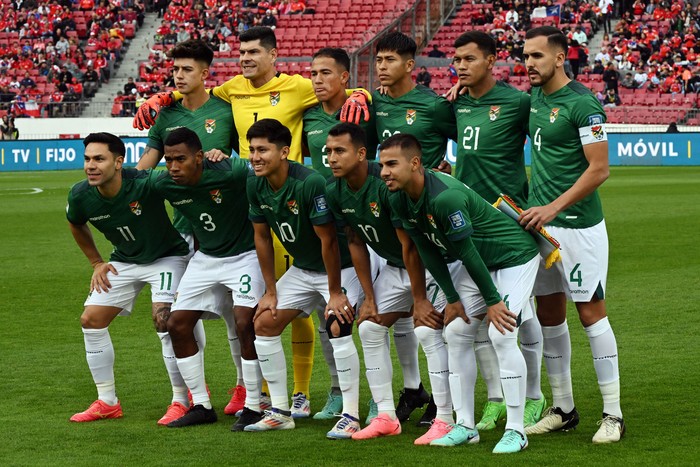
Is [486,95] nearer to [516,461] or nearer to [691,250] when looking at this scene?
[516,461]

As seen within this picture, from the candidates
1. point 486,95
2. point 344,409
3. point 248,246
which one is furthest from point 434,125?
point 344,409

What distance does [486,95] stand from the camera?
23.3ft

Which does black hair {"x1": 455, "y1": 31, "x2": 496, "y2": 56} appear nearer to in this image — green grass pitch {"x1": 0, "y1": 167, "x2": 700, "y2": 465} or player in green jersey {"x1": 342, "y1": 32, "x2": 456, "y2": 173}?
player in green jersey {"x1": 342, "y1": 32, "x2": 456, "y2": 173}

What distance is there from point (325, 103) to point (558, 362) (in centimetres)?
232

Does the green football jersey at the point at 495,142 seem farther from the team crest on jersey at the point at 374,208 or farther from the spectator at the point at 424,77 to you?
the spectator at the point at 424,77

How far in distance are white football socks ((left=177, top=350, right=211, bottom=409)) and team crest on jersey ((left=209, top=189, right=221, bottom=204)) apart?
39.4 inches

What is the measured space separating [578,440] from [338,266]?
1.73 metres

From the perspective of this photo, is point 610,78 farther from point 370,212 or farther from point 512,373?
point 512,373

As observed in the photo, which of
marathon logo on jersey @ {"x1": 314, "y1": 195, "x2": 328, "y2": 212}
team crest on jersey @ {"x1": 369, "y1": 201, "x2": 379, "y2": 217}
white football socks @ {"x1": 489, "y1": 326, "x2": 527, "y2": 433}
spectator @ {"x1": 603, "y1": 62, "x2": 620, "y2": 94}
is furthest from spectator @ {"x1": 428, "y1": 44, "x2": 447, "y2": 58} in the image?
white football socks @ {"x1": 489, "y1": 326, "x2": 527, "y2": 433}

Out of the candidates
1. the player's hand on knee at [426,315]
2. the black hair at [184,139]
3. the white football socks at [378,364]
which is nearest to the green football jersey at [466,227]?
the player's hand on knee at [426,315]

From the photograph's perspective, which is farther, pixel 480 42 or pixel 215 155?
pixel 215 155

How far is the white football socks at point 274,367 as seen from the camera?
22.7 feet

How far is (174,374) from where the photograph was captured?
744 cm

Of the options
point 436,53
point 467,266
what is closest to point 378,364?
point 467,266
